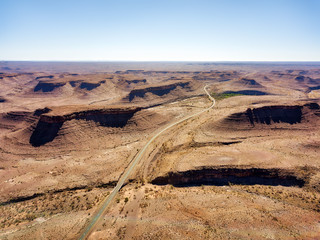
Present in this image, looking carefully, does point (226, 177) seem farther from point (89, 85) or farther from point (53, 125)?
point (89, 85)

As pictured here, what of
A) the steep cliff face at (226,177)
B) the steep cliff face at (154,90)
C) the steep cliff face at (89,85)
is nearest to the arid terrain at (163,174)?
the steep cliff face at (226,177)

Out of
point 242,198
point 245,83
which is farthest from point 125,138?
point 245,83

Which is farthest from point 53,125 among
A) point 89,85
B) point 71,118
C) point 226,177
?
point 89,85

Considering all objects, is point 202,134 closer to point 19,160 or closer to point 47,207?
point 47,207

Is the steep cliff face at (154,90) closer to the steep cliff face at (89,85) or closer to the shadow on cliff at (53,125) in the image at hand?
the steep cliff face at (89,85)

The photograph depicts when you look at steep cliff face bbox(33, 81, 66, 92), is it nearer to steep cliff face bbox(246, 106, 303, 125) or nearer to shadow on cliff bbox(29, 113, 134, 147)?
shadow on cliff bbox(29, 113, 134, 147)

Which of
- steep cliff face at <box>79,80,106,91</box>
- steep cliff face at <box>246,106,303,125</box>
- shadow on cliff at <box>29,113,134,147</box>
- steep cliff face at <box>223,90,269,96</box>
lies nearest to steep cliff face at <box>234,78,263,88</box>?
steep cliff face at <box>223,90,269,96</box>
